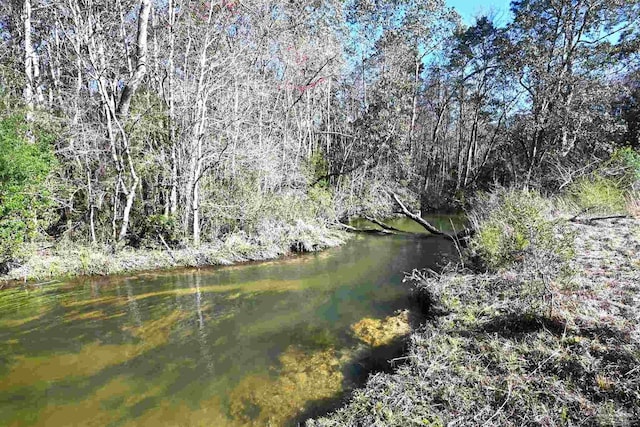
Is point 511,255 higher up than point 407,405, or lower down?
higher up

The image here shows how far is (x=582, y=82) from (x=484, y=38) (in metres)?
8.11

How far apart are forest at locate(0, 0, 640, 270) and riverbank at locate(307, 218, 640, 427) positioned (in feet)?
20.3

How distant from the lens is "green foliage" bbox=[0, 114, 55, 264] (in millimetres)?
6773

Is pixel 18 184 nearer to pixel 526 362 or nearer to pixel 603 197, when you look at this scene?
pixel 526 362

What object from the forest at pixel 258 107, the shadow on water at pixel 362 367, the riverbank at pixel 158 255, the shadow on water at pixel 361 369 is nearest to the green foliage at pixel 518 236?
the shadow on water at pixel 362 367

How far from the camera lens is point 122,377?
13.9ft

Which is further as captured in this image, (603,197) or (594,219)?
(603,197)

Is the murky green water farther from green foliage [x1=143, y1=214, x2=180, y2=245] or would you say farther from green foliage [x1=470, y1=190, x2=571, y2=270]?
green foliage [x1=470, y1=190, x2=571, y2=270]

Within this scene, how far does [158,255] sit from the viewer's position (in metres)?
8.80

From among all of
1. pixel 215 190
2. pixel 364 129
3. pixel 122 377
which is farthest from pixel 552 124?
pixel 122 377

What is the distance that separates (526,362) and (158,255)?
805 centimetres

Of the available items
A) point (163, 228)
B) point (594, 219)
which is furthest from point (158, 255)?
point (594, 219)

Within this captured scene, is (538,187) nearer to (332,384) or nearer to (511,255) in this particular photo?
(511,255)

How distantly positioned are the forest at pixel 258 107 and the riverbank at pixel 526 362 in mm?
6187
